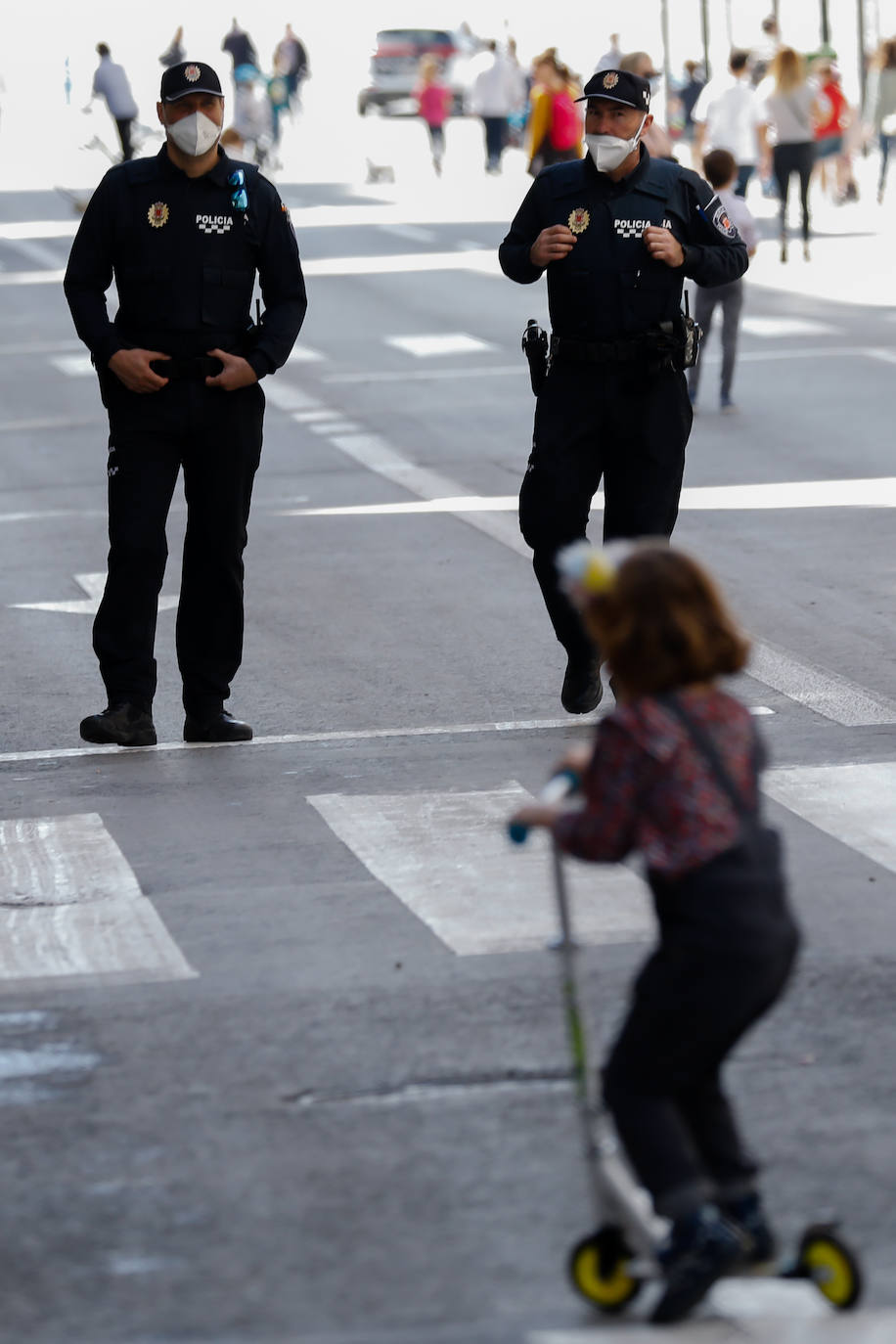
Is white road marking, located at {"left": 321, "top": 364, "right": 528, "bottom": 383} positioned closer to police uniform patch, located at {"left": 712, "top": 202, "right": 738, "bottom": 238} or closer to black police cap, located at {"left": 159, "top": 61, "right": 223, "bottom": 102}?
police uniform patch, located at {"left": 712, "top": 202, "right": 738, "bottom": 238}

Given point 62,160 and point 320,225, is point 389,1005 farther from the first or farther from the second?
point 62,160

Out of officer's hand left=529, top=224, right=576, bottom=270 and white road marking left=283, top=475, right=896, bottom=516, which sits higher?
officer's hand left=529, top=224, right=576, bottom=270

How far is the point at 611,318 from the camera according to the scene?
8648 millimetres

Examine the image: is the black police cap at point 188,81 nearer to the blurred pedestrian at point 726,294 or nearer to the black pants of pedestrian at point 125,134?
the blurred pedestrian at point 726,294

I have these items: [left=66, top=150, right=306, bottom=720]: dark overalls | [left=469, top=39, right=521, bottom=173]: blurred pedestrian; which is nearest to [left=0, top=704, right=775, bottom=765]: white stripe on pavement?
[left=66, top=150, right=306, bottom=720]: dark overalls

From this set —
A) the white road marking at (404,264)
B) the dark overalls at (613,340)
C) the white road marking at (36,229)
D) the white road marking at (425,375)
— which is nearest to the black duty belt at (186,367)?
the dark overalls at (613,340)

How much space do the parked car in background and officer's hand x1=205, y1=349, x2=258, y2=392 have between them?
56231mm

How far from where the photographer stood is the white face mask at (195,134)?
8.34 metres

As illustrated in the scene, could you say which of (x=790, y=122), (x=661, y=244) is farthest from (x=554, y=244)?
(x=790, y=122)

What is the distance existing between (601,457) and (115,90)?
109ft

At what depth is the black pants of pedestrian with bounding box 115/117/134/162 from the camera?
136 ft

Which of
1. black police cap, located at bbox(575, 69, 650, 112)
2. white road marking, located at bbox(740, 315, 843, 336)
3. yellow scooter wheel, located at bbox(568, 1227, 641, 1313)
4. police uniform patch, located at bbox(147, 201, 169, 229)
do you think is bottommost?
white road marking, located at bbox(740, 315, 843, 336)

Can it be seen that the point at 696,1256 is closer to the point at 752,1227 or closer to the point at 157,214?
the point at 752,1227

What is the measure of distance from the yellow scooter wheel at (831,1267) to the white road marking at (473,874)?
2.15m
